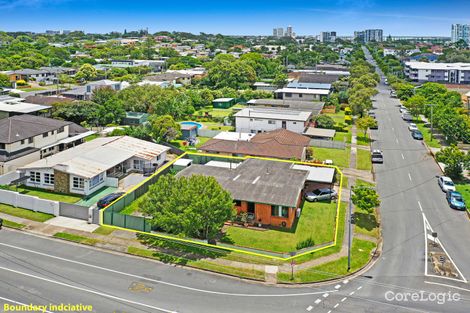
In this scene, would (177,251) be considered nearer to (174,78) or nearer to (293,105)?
(293,105)

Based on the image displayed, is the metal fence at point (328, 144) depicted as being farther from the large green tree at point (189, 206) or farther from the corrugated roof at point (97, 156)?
the large green tree at point (189, 206)

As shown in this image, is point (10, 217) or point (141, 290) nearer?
point (141, 290)

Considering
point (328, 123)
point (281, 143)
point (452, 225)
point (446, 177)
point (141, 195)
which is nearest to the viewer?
point (452, 225)

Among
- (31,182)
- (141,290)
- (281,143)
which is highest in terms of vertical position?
(281,143)

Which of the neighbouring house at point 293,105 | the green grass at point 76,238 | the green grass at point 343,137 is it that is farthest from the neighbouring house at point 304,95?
the green grass at point 76,238

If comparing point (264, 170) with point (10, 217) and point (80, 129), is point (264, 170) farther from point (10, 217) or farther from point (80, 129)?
point (80, 129)

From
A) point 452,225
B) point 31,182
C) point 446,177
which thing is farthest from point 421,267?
point 31,182

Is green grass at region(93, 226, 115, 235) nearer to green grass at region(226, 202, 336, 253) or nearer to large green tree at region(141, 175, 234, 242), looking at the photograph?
large green tree at region(141, 175, 234, 242)
